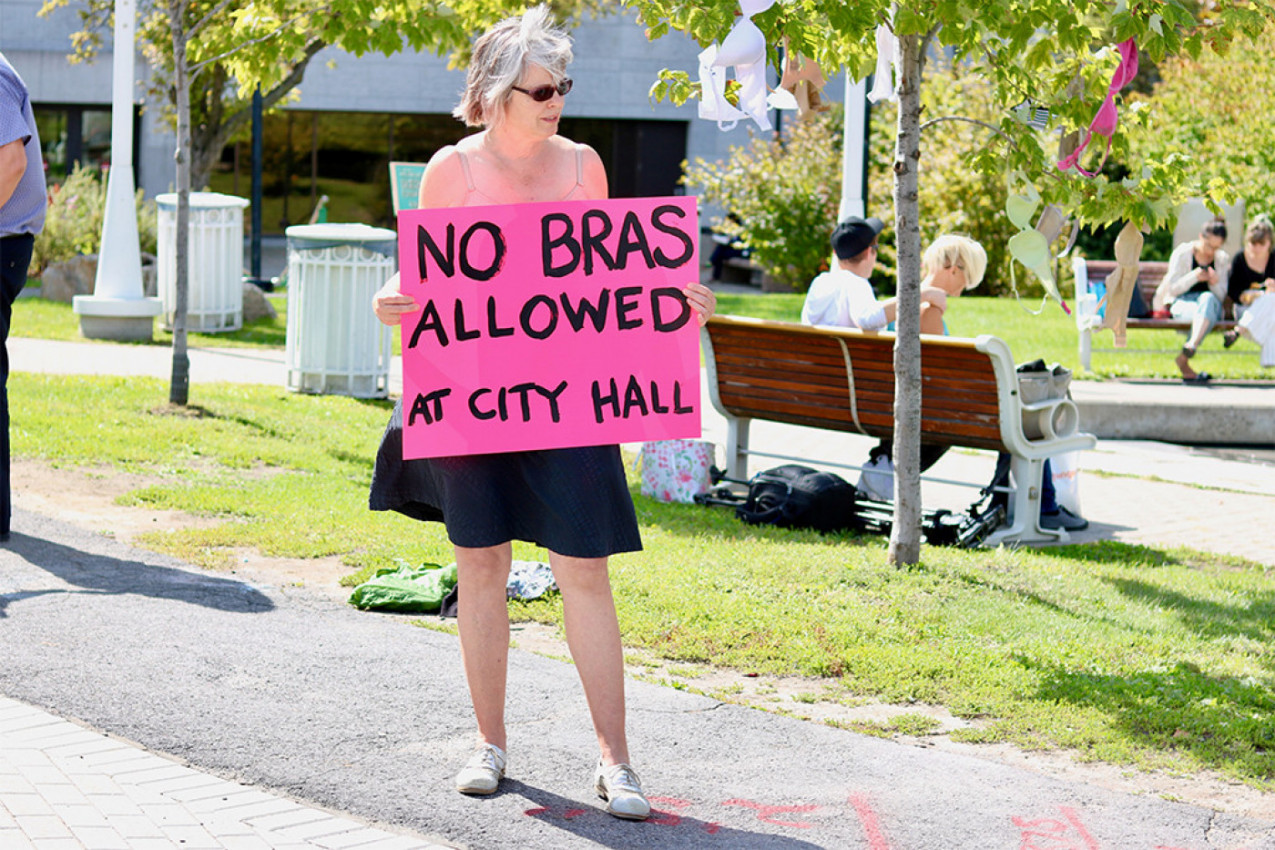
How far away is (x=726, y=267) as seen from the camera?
96.0 ft

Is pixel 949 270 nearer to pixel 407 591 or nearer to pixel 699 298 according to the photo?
pixel 407 591

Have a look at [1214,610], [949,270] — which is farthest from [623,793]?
[949,270]

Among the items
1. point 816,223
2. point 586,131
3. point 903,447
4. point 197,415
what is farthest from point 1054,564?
point 586,131

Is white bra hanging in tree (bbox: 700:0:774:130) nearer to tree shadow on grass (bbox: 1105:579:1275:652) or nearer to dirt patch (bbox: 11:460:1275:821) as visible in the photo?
dirt patch (bbox: 11:460:1275:821)

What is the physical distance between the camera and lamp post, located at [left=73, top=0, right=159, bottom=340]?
13.2 metres

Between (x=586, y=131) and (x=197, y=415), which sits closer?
(x=197, y=415)

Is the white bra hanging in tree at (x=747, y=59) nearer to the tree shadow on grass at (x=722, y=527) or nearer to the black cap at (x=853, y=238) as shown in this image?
the tree shadow on grass at (x=722, y=527)

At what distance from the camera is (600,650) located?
3.81 meters

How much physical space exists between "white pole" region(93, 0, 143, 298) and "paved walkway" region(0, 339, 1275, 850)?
8.15 m

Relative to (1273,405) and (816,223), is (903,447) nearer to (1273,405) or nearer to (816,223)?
(1273,405)

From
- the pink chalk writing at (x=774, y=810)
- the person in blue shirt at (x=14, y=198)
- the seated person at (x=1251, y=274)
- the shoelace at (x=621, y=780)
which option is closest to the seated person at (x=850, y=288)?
the person in blue shirt at (x=14, y=198)

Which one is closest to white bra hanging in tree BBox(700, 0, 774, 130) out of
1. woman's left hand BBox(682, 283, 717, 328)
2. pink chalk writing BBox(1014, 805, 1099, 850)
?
woman's left hand BBox(682, 283, 717, 328)

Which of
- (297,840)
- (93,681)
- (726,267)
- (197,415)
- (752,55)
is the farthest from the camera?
(726,267)

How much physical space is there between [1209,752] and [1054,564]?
7.68ft
